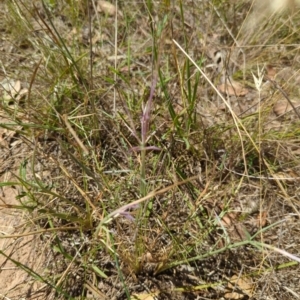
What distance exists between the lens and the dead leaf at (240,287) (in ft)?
3.57

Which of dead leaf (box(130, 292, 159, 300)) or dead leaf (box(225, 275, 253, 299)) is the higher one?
dead leaf (box(130, 292, 159, 300))

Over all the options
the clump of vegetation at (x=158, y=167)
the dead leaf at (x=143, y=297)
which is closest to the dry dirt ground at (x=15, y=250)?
the clump of vegetation at (x=158, y=167)

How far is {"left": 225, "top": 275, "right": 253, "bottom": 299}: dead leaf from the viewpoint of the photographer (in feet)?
3.57

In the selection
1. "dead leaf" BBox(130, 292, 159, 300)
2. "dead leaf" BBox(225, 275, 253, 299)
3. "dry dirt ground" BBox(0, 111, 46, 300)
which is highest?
"dry dirt ground" BBox(0, 111, 46, 300)

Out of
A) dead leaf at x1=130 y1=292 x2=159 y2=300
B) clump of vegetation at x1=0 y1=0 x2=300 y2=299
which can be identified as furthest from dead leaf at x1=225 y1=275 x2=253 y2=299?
dead leaf at x1=130 y1=292 x2=159 y2=300

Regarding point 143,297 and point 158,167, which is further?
point 158,167

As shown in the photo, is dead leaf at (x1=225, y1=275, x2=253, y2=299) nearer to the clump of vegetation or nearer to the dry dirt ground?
the clump of vegetation

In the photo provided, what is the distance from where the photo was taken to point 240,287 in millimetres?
1099

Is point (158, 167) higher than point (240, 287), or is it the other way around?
point (158, 167)

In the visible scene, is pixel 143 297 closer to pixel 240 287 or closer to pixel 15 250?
pixel 240 287

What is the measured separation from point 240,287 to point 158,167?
0.42 metres

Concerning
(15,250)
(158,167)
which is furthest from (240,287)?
(15,250)

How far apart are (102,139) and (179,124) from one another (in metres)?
0.26

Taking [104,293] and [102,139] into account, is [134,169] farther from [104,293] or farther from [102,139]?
[104,293]
